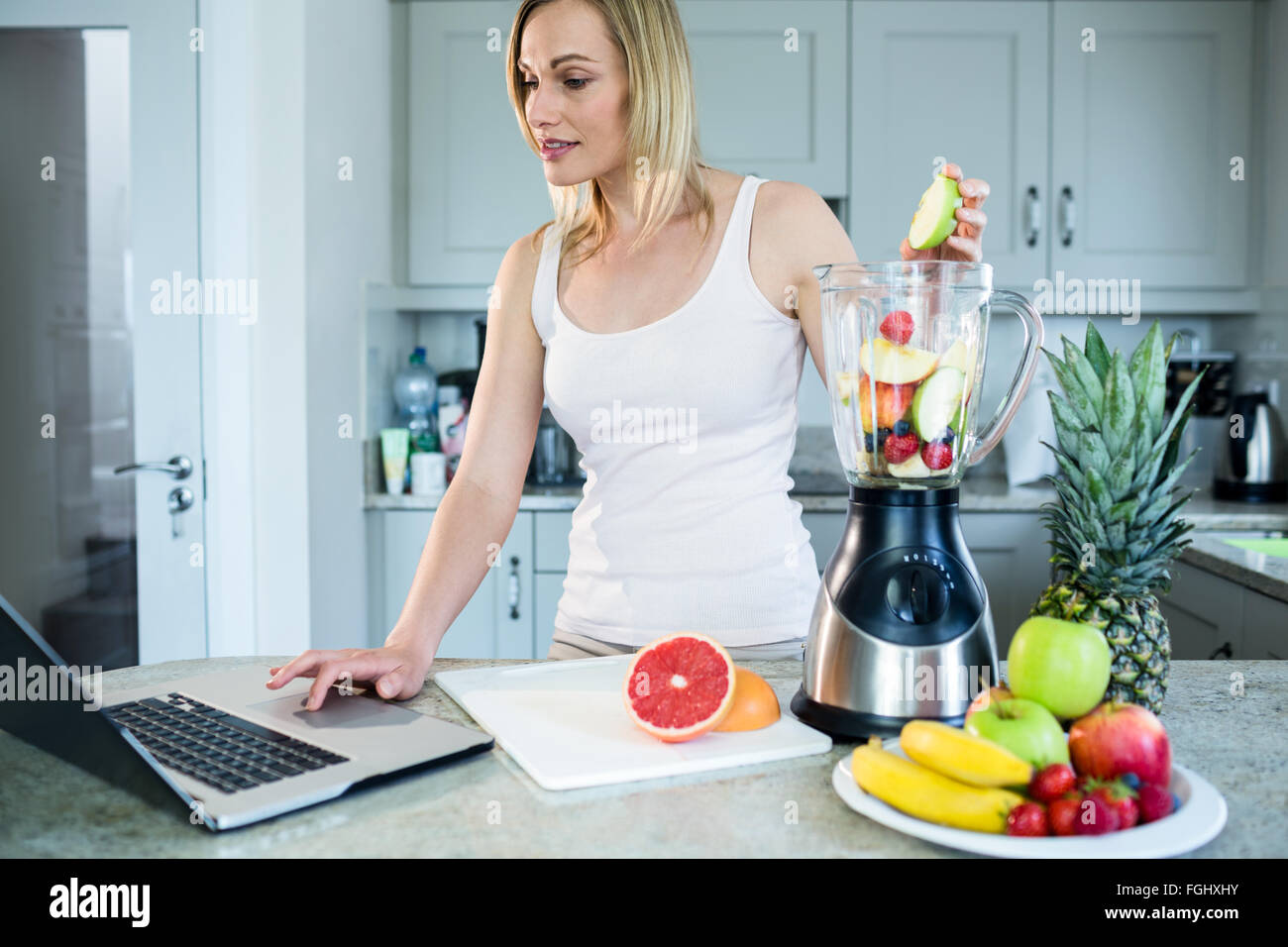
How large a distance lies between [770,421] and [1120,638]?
0.54 m

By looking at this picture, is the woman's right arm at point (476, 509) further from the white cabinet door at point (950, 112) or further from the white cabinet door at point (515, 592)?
the white cabinet door at point (950, 112)

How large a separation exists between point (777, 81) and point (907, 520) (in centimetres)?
221

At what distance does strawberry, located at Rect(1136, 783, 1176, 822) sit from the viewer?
700mm

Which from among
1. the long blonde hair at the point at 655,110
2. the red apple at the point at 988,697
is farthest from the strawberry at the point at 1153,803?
the long blonde hair at the point at 655,110

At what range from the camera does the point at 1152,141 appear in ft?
9.23

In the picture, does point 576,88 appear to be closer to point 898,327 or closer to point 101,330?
point 898,327

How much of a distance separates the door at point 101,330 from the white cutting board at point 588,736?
1322mm

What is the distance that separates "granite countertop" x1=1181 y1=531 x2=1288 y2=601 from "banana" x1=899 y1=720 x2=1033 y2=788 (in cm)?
132

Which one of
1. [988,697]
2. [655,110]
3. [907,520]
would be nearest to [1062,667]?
[988,697]

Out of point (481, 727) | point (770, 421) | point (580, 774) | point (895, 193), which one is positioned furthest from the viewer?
point (895, 193)

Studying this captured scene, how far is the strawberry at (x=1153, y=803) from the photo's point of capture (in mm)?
700
